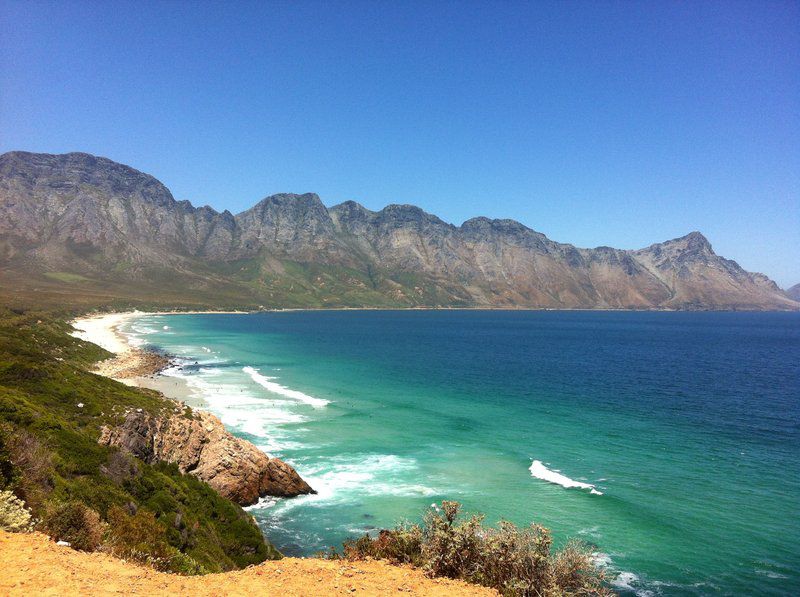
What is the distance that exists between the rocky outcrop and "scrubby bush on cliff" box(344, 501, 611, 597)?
19725 mm

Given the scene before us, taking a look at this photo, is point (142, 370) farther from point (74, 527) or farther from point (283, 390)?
point (74, 527)

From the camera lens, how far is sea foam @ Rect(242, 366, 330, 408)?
67938 millimetres

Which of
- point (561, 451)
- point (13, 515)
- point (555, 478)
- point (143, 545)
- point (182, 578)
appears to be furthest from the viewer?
point (561, 451)

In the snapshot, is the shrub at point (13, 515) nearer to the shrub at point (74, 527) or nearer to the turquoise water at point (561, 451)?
the shrub at point (74, 527)

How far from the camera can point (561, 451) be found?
46750 mm

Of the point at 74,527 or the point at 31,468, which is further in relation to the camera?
the point at 31,468

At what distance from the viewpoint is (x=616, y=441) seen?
5000 centimetres

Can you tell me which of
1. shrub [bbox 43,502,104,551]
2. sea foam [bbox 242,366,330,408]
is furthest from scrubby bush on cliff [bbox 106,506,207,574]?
sea foam [bbox 242,366,330,408]

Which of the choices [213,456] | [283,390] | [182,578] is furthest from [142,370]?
[182,578]

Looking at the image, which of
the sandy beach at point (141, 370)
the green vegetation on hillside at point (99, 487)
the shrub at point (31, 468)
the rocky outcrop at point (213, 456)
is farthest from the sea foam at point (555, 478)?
the sandy beach at point (141, 370)

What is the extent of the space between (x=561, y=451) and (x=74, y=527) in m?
42.7

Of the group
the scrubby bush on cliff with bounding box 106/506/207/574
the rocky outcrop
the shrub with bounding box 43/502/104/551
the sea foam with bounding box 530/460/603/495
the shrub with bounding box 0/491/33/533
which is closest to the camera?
the shrub with bounding box 0/491/33/533

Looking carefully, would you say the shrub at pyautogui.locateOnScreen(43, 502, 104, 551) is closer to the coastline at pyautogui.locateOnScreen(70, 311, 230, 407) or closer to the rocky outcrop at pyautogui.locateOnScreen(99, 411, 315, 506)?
the rocky outcrop at pyautogui.locateOnScreen(99, 411, 315, 506)

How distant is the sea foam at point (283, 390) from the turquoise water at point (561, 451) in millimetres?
463
